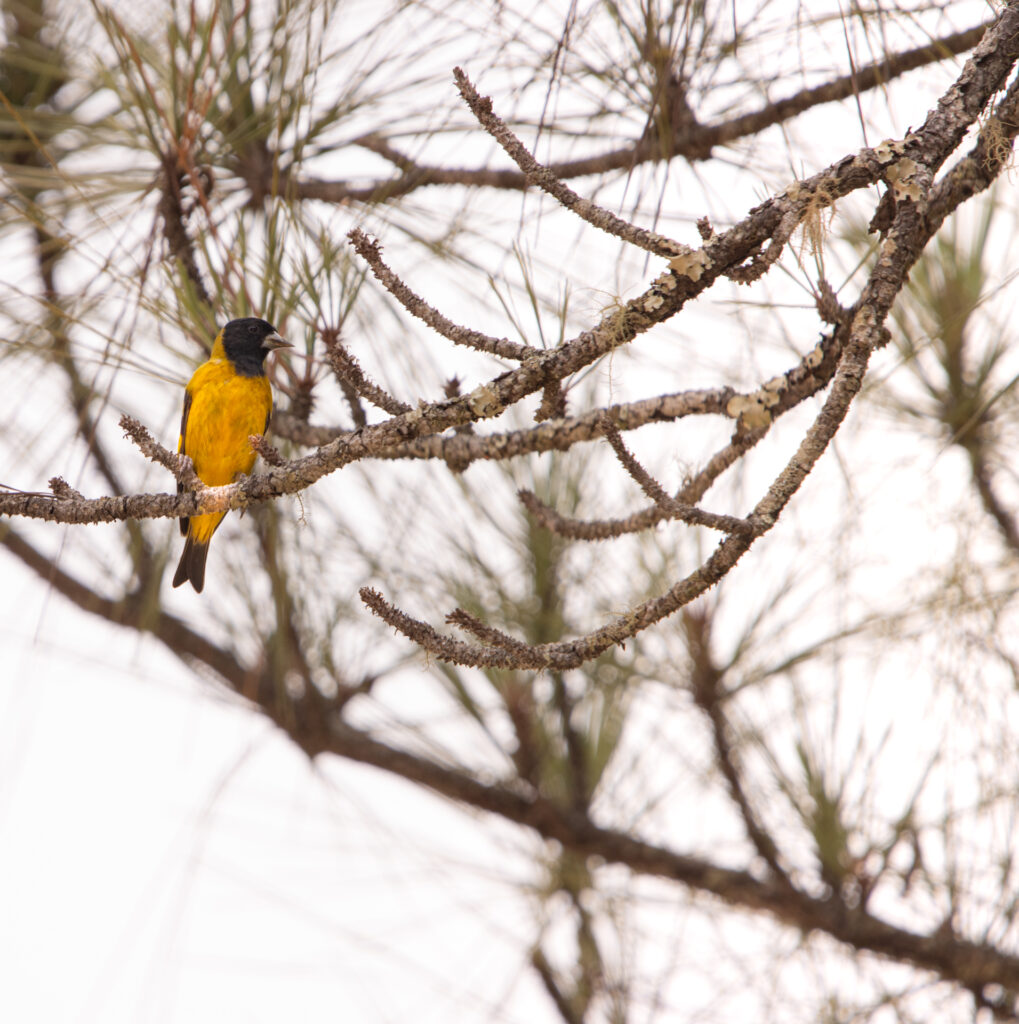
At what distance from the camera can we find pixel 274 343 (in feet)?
8.39

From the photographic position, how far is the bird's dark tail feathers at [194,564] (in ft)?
10.5

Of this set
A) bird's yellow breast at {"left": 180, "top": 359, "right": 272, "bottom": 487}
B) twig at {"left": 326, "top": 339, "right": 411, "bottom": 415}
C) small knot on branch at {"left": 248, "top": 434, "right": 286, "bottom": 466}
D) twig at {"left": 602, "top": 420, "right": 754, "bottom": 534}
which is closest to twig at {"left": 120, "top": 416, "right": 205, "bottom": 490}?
small knot on branch at {"left": 248, "top": 434, "right": 286, "bottom": 466}

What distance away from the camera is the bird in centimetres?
285

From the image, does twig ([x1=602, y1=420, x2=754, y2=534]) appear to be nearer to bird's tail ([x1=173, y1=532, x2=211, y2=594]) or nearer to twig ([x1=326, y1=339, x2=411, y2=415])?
twig ([x1=326, y1=339, x2=411, y2=415])

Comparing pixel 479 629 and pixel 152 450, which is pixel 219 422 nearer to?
pixel 152 450

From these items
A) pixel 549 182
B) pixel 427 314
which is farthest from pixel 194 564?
pixel 549 182

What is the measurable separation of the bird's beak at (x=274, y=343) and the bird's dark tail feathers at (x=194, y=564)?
2.71 feet

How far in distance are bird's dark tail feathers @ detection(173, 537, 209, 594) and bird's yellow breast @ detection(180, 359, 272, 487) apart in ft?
0.89

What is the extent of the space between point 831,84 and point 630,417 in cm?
77

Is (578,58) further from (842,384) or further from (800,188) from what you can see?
(842,384)

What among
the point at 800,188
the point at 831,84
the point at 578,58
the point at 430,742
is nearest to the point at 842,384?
the point at 800,188

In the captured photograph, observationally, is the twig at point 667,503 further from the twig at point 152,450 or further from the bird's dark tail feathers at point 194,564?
the bird's dark tail feathers at point 194,564

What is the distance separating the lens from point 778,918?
273 cm

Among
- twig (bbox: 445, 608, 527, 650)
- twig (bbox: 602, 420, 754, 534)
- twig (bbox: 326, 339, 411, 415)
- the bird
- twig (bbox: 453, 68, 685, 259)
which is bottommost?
twig (bbox: 445, 608, 527, 650)
